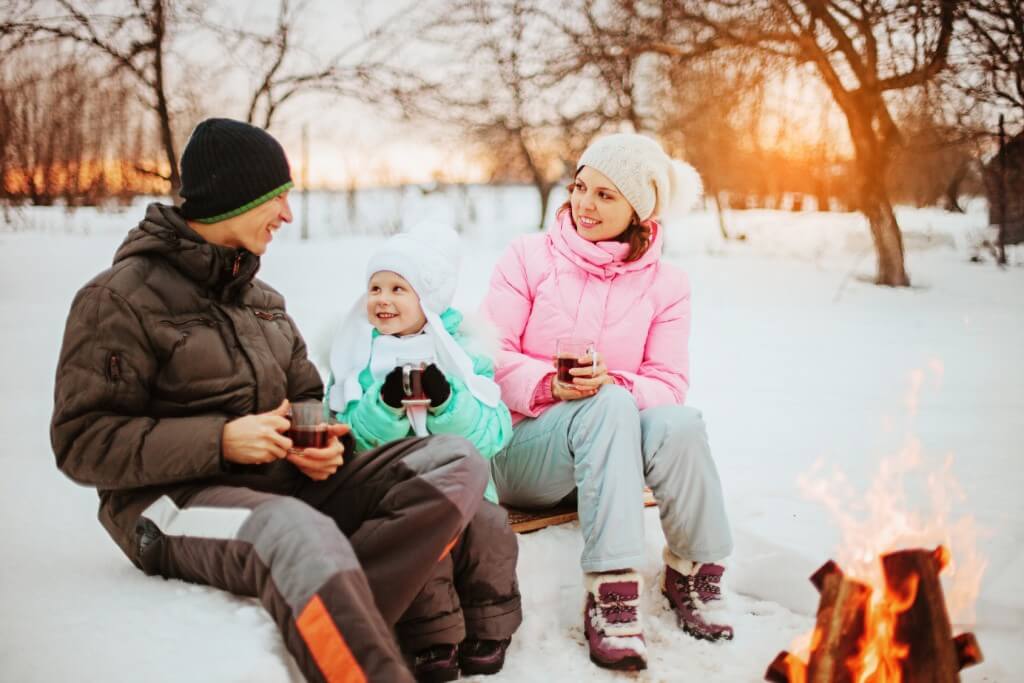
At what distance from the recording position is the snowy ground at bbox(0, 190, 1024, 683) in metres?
1.77

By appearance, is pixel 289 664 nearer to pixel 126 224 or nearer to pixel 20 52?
pixel 20 52

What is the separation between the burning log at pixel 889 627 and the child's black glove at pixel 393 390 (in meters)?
1.24

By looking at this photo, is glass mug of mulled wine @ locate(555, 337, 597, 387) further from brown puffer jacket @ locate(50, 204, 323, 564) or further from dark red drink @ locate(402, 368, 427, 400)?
brown puffer jacket @ locate(50, 204, 323, 564)

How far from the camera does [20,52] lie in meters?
4.89

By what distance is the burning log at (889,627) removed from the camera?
6.62 ft

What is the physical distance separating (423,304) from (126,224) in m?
5.51

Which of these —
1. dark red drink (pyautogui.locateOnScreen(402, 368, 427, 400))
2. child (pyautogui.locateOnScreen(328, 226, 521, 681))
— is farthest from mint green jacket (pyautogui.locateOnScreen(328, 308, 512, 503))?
dark red drink (pyautogui.locateOnScreen(402, 368, 427, 400))

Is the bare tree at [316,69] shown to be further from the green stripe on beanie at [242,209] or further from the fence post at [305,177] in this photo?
the green stripe on beanie at [242,209]

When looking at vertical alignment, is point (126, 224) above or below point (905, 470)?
above

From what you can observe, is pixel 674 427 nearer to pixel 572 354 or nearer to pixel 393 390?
pixel 572 354

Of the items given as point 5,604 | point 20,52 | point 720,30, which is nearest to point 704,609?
point 5,604

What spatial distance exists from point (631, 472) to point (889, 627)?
0.79 m

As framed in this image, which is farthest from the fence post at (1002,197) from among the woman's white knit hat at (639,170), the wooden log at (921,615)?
the wooden log at (921,615)

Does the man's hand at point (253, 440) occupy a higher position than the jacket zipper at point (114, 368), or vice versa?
the jacket zipper at point (114, 368)
